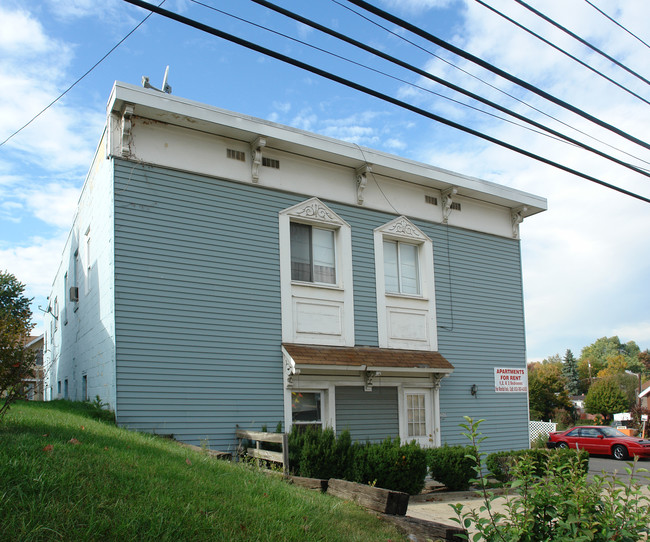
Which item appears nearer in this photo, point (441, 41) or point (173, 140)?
point (441, 41)

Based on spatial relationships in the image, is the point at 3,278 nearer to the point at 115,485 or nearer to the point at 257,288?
the point at 257,288

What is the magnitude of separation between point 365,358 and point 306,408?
1.70m

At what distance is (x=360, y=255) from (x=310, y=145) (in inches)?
114

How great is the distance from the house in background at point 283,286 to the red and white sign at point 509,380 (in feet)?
0.19

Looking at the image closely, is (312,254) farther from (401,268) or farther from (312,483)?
(312,483)

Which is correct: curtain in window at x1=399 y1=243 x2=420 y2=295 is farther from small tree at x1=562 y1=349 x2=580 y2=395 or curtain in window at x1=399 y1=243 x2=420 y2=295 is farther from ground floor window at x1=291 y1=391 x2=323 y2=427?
small tree at x1=562 y1=349 x2=580 y2=395

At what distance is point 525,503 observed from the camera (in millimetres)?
4656

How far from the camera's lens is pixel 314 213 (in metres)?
14.0

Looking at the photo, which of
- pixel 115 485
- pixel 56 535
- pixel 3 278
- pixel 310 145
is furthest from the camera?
pixel 3 278

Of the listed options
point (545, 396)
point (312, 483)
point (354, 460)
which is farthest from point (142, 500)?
point (545, 396)

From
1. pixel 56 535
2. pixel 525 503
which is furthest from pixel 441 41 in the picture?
pixel 56 535

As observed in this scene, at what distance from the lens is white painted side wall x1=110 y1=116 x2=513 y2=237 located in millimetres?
12109

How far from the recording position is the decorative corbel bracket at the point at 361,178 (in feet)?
47.9

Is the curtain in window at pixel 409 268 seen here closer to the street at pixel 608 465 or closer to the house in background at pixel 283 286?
the house in background at pixel 283 286
